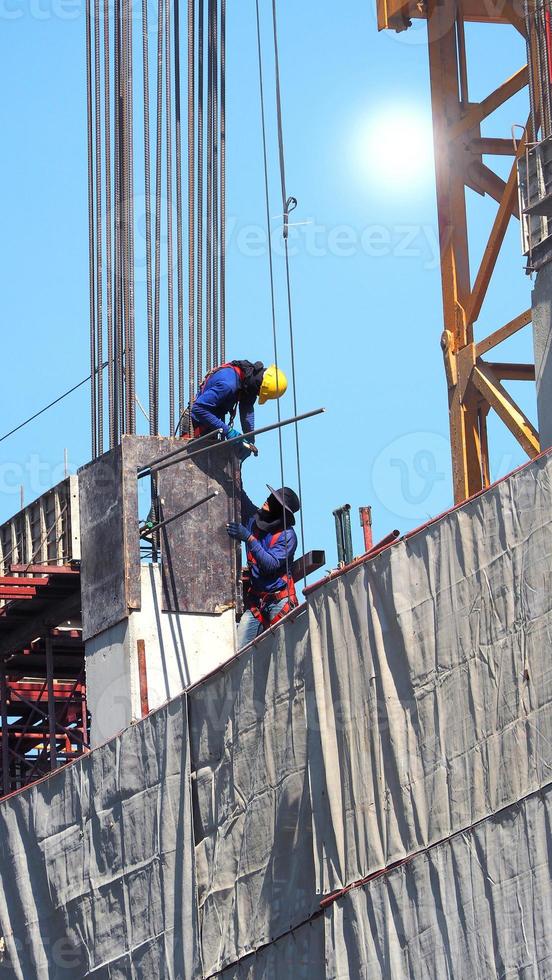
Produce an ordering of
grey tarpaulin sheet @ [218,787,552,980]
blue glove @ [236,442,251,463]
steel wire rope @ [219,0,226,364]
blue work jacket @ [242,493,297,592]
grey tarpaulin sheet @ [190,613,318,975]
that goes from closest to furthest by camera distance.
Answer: grey tarpaulin sheet @ [218,787,552,980], grey tarpaulin sheet @ [190,613,318,975], blue work jacket @ [242,493,297,592], blue glove @ [236,442,251,463], steel wire rope @ [219,0,226,364]

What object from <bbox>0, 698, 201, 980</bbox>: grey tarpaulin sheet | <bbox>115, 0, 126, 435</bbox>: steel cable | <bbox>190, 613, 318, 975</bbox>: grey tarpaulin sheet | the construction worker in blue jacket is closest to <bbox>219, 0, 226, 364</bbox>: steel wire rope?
<bbox>115, 0, 126, 435</bbox>: steel cable

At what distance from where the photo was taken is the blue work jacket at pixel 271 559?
25.0 meters

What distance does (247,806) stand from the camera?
2123cm

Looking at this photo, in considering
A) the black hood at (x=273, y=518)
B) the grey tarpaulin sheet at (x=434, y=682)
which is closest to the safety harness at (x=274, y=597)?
the black hood at (x=273, y=518)

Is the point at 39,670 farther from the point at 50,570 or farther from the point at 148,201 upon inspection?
the point at 148,201

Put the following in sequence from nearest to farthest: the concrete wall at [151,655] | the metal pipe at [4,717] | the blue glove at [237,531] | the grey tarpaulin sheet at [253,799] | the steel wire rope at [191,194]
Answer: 1. the grey tarpaulin sheet at [253,799]
2. the concrete wall at [151,655]
3. the blue glove at [237,531]
4. the steel wire rope at [191,194]
5. the metal pipe at [4,717]

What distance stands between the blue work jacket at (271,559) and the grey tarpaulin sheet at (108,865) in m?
2.75

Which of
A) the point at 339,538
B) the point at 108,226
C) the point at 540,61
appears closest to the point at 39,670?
the point at 108,226

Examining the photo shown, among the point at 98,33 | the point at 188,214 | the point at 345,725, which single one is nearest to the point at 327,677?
the point at 345,725

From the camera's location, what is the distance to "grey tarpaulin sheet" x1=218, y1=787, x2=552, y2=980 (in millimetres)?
17062

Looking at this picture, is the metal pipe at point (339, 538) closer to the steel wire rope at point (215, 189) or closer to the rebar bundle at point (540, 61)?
the rebar bundle at point (540, 61)

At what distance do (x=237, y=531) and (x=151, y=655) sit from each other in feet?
6.46

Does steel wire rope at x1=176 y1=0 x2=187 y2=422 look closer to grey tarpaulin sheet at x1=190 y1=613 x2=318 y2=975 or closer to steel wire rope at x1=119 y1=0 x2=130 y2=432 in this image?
steel wire rope at x1=119 y1=0 x2=130 y2=432

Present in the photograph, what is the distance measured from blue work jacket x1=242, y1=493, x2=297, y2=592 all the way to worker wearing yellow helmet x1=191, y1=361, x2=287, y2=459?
1.53 meters
